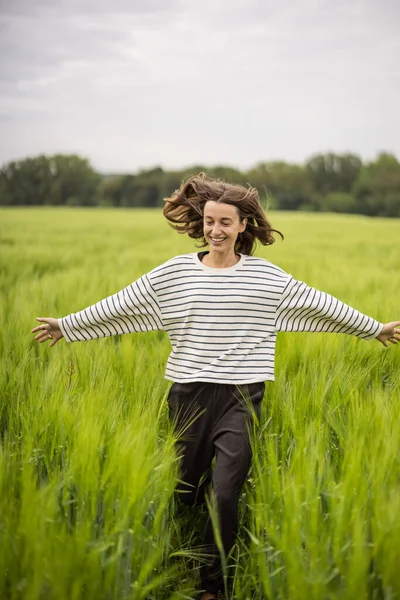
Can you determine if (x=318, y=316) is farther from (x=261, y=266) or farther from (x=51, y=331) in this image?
(x=51, y=331)

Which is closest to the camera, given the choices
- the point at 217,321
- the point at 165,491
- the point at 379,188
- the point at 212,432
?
the point at 165,491

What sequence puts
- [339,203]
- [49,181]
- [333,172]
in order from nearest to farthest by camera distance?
[49,181] < [339,203] < [333,172]

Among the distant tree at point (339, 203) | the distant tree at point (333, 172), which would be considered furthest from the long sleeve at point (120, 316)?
the distant tree at point (333, 172)

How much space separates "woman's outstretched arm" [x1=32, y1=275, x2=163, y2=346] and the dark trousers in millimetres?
281

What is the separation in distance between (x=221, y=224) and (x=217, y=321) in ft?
1.06

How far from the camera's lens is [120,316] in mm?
2043

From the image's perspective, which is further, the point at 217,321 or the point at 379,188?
the point at 379,188

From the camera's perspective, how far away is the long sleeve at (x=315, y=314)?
6.51 feet

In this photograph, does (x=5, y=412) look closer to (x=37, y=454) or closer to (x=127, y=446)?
(x=37, y=454)

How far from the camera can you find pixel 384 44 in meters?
11.0

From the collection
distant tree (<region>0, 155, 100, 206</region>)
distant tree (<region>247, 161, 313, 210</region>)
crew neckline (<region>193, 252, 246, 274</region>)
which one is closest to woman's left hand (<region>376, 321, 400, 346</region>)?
crew neckline (<region>193, 252, 246, 274</region>)

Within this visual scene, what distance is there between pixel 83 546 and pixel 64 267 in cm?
512

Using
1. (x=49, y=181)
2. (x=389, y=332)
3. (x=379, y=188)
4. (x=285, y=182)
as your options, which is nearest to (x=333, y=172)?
(x=285, y=182)

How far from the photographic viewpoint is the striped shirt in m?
1.89
